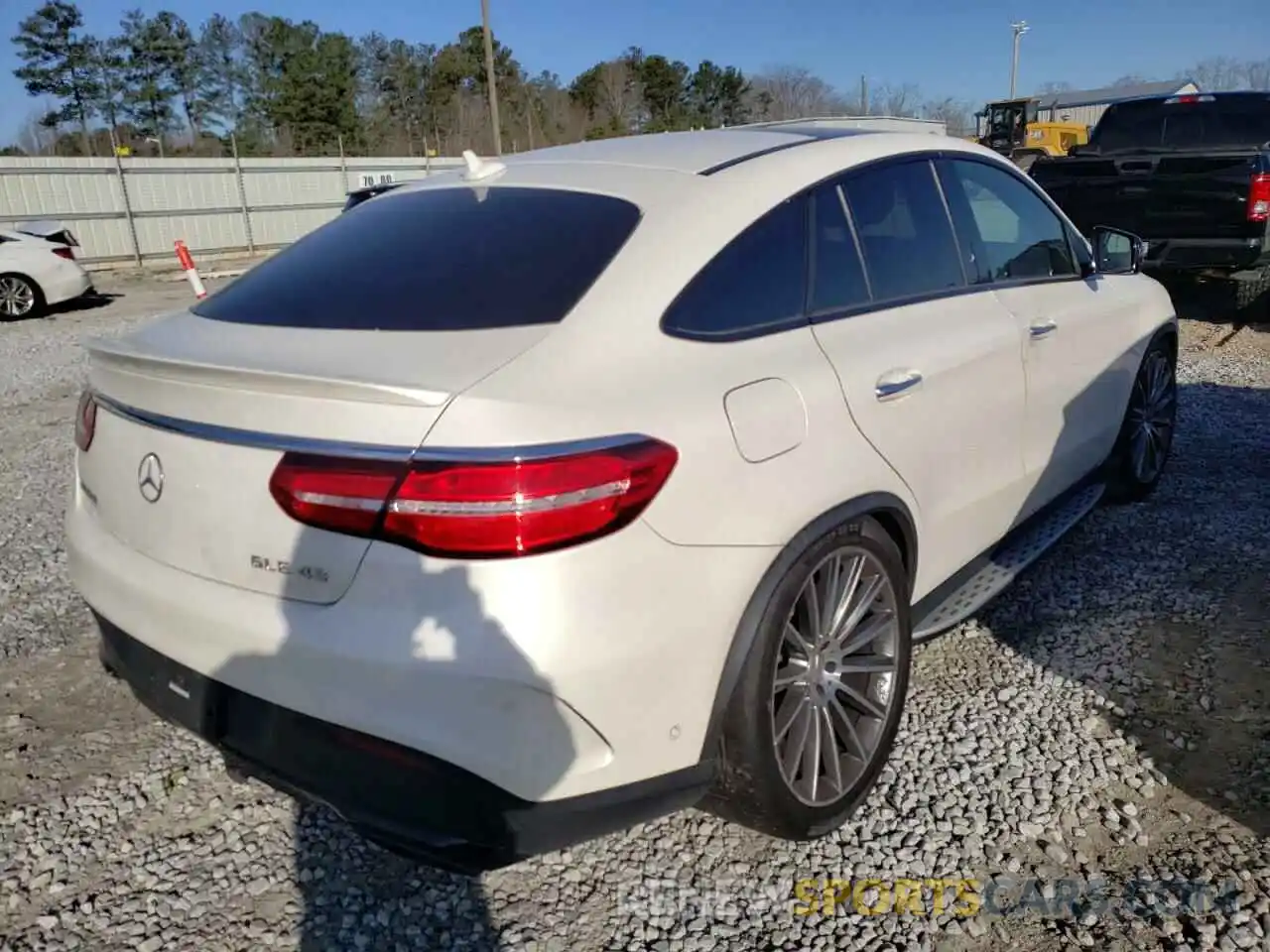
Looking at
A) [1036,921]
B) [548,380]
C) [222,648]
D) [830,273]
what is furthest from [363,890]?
[830,273]

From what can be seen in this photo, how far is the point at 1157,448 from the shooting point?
479 cm

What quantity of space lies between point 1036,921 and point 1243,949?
1.35 ft

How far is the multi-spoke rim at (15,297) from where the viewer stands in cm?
1320

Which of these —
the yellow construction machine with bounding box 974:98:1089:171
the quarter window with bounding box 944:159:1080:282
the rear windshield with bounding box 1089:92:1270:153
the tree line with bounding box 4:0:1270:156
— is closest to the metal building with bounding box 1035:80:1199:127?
the tree line with bounding box 4:0:1270:156

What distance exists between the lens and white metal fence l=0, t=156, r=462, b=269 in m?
20.8

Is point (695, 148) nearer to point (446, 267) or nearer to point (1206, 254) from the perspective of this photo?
point (446, 267)

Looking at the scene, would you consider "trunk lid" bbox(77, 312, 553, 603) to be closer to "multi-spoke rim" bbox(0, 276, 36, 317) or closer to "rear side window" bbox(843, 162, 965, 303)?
"rear side window" bbox(843, 162, 965, 303)

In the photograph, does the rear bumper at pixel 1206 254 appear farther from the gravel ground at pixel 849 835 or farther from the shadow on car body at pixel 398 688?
the shadow on car body at pixel 398 688

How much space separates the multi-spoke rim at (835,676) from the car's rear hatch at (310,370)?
3.13 feet

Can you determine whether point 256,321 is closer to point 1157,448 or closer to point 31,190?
point 1157,448

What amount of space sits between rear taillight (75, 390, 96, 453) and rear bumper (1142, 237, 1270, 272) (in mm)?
8122

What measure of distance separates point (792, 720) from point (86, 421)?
6.19ft

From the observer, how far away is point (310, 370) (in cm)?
194

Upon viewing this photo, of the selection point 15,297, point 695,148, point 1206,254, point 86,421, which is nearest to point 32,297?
point 15,297
